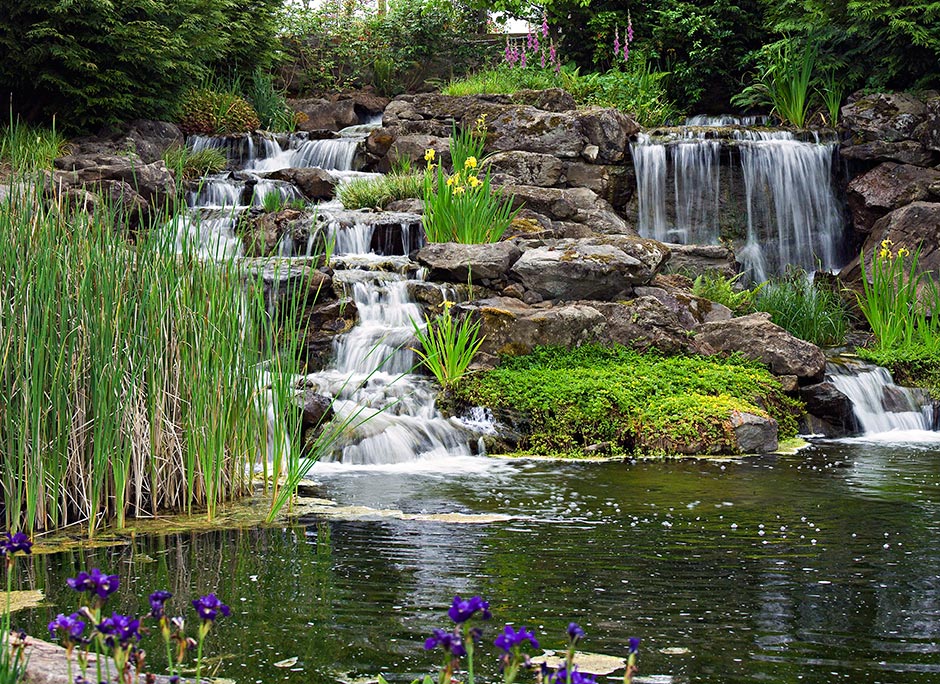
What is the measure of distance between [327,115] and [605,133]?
544 centimetres

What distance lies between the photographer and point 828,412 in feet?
27.5

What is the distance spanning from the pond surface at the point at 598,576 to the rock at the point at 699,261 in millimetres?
5481

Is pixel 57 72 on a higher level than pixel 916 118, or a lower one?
higher

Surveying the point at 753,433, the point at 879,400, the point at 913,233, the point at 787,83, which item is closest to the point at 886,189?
the point at 913,233

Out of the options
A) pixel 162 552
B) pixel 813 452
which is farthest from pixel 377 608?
pixel 813 452

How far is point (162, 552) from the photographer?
4.22m

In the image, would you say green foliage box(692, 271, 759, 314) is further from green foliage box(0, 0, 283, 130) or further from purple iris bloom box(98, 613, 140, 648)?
purple iris bloom box(98, 613, 140, 648)

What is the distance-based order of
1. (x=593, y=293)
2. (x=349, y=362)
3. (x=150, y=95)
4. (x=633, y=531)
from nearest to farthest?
(x=633, y=531)
(x=349, y=362)
(x=593, y=293)
(x=150, y=95)

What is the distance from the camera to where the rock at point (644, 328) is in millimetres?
8570

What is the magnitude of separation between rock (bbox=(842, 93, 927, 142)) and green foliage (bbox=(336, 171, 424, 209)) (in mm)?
5385

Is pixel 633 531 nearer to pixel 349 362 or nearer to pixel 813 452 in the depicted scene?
pixel 813 452

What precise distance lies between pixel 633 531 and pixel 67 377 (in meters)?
2.48

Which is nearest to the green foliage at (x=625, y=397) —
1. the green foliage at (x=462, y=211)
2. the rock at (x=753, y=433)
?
the rock at (x=753, y=433)

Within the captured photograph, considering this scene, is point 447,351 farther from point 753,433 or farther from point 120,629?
point 120,629
